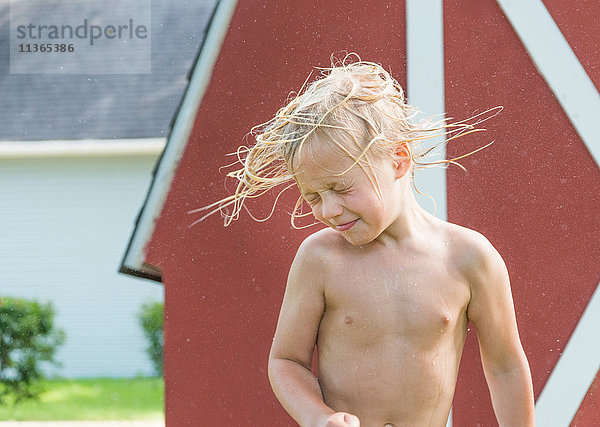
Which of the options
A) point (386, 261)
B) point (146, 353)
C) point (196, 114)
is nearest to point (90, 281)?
point (146, 353)

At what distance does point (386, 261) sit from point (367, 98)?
1.06ft

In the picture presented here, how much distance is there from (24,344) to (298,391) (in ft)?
28.6

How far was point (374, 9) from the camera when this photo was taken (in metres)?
2.26

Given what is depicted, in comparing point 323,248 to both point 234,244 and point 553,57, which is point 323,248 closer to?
point 234,244

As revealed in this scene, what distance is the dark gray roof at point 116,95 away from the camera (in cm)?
1072

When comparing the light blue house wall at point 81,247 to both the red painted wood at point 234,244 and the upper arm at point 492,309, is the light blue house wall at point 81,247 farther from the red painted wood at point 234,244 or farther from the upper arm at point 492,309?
the upper arm at point 492,309

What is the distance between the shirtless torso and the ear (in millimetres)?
152

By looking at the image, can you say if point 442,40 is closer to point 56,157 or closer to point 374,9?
point 374,9

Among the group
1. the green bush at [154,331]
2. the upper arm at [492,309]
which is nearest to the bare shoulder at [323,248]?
the upper arm at [492,309]

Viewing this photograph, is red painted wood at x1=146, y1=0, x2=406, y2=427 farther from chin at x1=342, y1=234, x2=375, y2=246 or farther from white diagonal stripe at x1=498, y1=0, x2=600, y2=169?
chin at x1=342, y1=234, x2=375, y2=246

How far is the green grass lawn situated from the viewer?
7754mm

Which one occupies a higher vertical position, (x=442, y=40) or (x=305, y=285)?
(x=442, y=40)

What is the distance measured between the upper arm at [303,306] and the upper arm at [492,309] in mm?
300

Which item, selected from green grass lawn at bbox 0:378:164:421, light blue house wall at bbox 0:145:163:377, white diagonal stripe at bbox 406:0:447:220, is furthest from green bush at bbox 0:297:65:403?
white diagonal stripe at bbox 406:0:447:220
